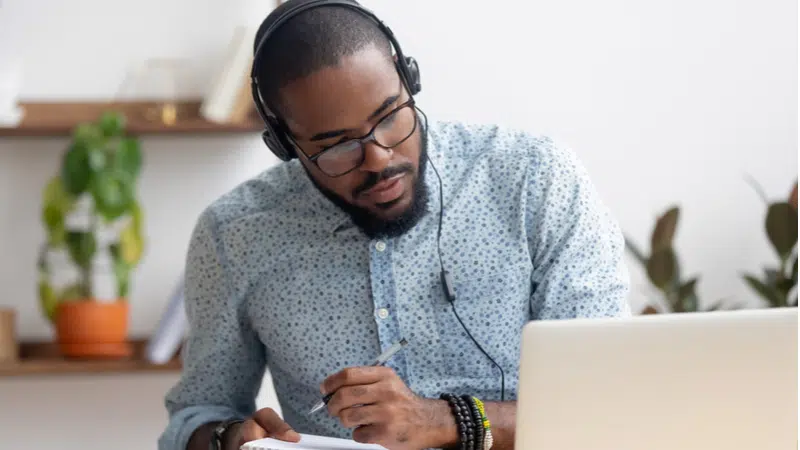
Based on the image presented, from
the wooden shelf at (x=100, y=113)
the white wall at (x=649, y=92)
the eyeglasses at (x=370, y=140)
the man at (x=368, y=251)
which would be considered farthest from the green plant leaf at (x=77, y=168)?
the eyeglasses at (x=370, y=140)

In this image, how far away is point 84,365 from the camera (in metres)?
2.61

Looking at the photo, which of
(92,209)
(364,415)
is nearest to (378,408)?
(364,415)

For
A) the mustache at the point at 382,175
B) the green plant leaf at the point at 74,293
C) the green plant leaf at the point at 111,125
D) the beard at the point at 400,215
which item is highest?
the green plant leaf at the point at 111,125

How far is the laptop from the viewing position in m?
0.80

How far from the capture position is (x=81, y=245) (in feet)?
8.74

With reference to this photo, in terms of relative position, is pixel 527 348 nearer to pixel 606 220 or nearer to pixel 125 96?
pixel 606 220

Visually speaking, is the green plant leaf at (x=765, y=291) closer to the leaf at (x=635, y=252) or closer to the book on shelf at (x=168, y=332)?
the leaf at (x=635, y=252)

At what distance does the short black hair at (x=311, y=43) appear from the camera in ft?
4.88

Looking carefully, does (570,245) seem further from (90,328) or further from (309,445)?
(90,328)

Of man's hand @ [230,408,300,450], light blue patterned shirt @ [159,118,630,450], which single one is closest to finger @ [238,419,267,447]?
man's hand @ [230,408,300,450]

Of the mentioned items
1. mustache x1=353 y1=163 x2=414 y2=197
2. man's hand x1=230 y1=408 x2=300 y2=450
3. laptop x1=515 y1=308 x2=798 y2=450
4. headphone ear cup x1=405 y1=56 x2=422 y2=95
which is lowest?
man's hand x1=230 y1=408 x2=300 y2=450

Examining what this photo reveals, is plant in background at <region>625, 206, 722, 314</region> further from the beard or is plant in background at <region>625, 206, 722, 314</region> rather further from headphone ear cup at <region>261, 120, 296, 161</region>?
headphone ear cup at <region>261, 120, 296, 161</region>

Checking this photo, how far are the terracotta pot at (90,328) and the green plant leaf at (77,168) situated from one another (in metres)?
0.27

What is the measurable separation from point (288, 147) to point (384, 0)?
1.26 meters
